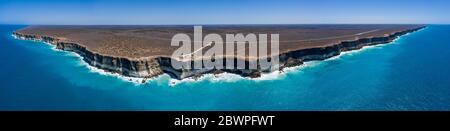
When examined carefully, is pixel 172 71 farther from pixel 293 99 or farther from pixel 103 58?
pixel 293 99

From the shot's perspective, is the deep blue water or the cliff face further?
the cliff face

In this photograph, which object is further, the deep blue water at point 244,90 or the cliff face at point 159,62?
the cliff face at point 159,62

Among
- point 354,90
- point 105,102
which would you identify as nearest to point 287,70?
point 354,90

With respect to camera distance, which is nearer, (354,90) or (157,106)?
(157,106)

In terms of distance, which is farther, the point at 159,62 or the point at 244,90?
the point at 159,62

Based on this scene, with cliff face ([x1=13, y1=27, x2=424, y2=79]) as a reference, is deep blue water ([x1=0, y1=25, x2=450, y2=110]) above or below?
below

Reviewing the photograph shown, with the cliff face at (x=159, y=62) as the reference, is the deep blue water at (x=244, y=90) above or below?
below

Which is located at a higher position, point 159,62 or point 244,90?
point 159,62
